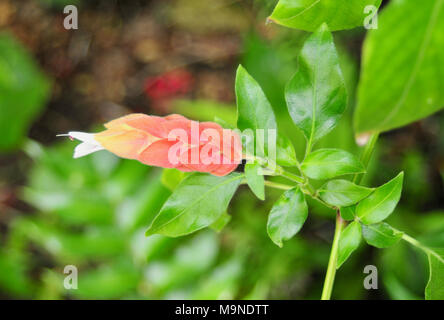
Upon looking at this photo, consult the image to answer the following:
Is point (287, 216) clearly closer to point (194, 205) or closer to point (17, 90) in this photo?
point (194, 205)

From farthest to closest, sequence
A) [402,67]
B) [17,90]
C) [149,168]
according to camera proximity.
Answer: [17,90] < [149,168] < [402,67]

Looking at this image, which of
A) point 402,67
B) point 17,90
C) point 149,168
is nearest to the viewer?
point 402,67

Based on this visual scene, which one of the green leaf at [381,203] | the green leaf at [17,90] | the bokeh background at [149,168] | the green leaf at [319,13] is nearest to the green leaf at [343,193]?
the green leaf at [381,203]

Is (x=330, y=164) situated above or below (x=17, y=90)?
below

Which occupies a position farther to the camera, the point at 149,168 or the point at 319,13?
the point at 149,168

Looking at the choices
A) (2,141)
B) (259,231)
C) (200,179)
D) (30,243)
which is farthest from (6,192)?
(200,179)

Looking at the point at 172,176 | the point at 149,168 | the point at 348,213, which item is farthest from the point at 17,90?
the point at 348,213

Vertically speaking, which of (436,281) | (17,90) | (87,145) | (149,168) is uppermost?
(17,90)
